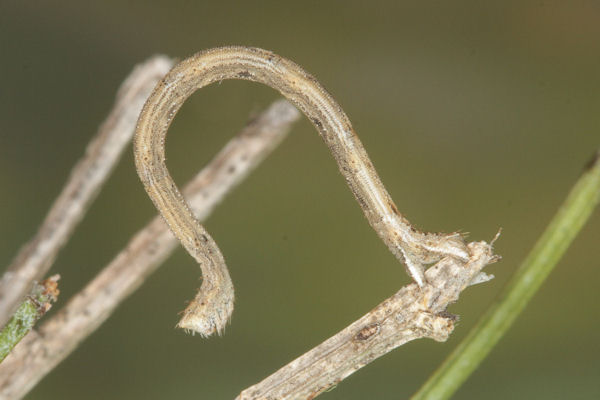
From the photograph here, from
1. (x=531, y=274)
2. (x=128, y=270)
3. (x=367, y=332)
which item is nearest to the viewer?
(x=531, y=274)

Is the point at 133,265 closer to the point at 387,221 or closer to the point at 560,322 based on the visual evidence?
the point at 387,221

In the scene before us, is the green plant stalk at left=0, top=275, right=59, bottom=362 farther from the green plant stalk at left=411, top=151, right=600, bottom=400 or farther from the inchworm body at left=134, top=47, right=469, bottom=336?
the green plant stalk at left=411, top=151, right=600, bottom=400

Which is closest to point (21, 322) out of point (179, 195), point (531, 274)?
point (179, 195)

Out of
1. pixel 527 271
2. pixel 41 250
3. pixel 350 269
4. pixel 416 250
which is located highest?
pixel 41 250

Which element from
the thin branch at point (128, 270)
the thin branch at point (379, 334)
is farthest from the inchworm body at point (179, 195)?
the thin branch at point (128, 270)

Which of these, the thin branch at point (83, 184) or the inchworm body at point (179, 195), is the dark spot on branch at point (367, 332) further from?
the thin branch at point (83, 184)

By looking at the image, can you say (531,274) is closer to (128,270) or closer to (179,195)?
(179,195)

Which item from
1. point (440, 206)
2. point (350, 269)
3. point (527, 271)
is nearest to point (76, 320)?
point (350, 269)
